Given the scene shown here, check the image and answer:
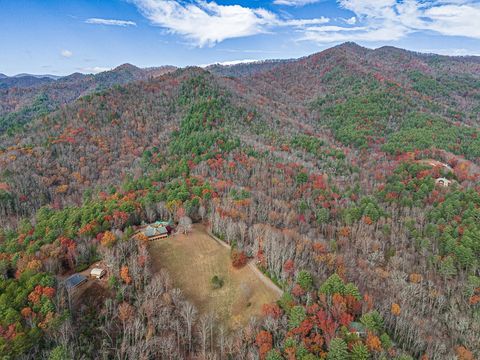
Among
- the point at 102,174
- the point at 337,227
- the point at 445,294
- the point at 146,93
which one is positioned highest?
the point at 146,93

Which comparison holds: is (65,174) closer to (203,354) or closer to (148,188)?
(148,188)

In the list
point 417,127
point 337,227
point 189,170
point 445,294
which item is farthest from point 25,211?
point 417,127

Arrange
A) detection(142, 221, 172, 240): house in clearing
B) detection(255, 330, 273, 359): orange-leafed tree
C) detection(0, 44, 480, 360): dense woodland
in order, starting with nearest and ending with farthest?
1. detection(255, 330, 273, 359): orange-leafed tree
2. detection(0, 44, 480, 360): dense woodland
3. detection(142, 221, 172, 240): house in clearing

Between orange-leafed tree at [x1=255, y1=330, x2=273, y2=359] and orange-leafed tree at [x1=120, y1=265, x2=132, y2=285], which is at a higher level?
orange-leafed tree at [x1=120, y1=265, x2=132, y2=285]

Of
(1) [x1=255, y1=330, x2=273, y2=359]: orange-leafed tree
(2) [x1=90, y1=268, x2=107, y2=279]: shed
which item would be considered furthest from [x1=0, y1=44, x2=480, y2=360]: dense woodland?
(2) [x1=90, y1=268, x2=107, y2=279]: shed

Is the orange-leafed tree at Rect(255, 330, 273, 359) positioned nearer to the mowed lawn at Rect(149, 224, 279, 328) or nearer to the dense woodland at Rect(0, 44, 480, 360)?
the dense woodland at Rect(0, 44, 480, 360)

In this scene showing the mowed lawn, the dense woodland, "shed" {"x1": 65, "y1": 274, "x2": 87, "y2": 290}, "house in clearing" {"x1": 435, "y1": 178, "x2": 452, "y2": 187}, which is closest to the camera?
the dense woodland

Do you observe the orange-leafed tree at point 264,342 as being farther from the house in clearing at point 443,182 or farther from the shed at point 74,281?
the house in clearing at point 443,182

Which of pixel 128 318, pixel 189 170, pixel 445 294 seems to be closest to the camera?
pixel 128 318
